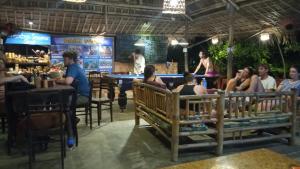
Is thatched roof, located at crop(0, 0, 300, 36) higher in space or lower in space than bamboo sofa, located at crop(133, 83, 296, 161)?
higher

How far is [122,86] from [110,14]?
12.5 feet

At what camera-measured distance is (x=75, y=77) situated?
4836mm

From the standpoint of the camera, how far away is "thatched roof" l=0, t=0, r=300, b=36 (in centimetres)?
866

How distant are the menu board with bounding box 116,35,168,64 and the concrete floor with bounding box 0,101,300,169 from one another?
22.4ft

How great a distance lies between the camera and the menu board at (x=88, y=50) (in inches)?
418

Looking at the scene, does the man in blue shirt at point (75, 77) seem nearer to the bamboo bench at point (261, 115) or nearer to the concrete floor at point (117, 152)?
the concrete floor at point (117, 152)

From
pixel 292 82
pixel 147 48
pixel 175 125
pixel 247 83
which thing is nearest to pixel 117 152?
pixel 175 125

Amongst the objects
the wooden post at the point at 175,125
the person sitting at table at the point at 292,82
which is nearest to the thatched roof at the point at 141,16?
the person sitting at table at the point at 292,82

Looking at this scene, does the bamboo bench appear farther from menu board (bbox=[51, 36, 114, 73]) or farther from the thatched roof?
menu board (bbox=[51, 36, 114, 73])

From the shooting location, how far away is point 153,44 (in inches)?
498

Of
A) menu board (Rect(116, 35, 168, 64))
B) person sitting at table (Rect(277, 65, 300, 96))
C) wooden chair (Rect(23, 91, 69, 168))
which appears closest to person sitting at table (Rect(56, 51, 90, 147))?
wooden chair (Rect(23, 91, 69, 168))

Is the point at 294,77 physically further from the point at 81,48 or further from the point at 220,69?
the point at 81,48

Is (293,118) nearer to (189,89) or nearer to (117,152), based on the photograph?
(189,89)

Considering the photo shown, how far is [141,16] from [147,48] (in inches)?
75.6
